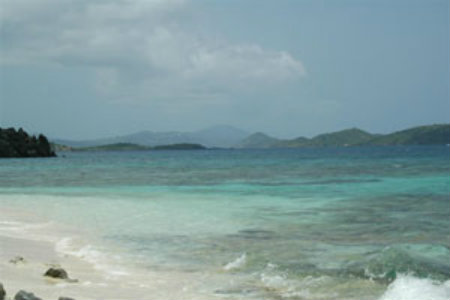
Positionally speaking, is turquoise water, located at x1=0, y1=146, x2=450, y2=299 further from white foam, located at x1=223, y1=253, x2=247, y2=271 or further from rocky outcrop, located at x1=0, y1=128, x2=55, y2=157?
rocky outcrop, located at x1=0, y1=128, x2=55, y2=157

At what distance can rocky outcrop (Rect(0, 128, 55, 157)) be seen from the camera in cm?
12487

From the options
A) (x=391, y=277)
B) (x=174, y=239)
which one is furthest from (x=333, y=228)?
(x=391, y=277)

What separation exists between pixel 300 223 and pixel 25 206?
506 inches

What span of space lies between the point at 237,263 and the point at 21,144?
12450cm

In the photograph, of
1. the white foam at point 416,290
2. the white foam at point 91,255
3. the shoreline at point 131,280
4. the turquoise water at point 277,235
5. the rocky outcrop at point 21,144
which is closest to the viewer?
the white foam at point 416,290

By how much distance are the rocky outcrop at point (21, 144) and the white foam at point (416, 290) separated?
124289 mm

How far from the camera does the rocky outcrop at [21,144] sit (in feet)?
410

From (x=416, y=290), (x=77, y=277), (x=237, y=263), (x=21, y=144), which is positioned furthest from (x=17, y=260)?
(x=21, y=144)

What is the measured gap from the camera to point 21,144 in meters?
128

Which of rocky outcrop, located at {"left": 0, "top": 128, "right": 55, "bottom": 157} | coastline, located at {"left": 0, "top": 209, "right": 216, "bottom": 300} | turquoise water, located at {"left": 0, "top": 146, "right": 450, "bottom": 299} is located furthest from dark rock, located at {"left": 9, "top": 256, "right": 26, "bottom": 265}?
rocky outcrop, located at {"left": 0, "top": 128, "right": 55, "bottom": 157}

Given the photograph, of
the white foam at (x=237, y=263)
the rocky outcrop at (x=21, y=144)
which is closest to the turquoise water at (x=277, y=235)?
the white foam at (x=237, y=263)

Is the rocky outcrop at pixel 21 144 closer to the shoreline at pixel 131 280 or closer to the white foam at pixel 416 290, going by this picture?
the shoreline at pixel 131 280

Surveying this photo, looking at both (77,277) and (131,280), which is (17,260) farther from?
(131,280)

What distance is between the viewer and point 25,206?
24.9 metres
